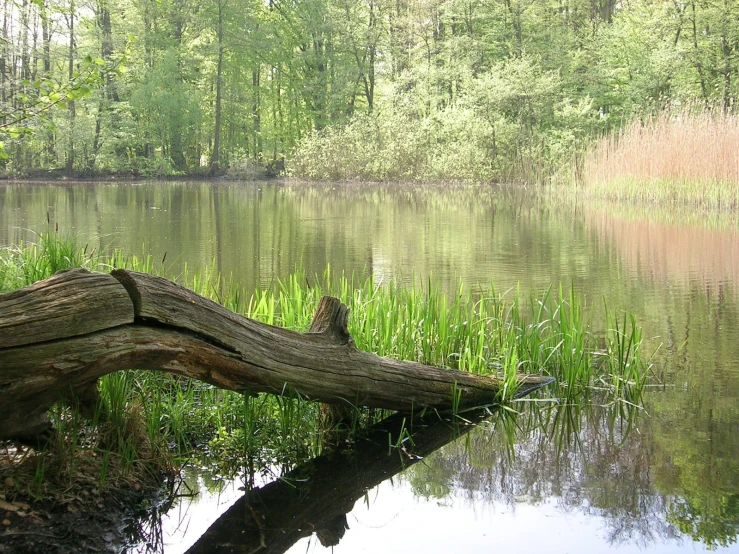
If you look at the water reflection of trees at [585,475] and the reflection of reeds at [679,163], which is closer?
the water reflection of trees at [585,475]

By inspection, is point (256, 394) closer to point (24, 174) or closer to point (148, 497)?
point (148, 497)

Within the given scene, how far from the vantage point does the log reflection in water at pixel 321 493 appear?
9.91 feet

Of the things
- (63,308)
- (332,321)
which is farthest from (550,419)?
(63,308)

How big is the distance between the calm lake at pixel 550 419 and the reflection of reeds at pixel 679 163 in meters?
1.38

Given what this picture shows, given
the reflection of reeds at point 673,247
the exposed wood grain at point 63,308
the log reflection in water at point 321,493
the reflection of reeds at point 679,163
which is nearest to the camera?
the exposed wood grain at point 63,308

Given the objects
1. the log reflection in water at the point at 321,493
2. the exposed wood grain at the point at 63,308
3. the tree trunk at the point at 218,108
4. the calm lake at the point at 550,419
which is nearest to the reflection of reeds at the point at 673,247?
the calm lake at the point at 550,419

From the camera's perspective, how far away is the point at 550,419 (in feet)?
14.6

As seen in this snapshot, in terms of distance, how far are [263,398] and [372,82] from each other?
39.9m

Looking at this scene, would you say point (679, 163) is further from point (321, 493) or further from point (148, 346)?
point (148, 346)

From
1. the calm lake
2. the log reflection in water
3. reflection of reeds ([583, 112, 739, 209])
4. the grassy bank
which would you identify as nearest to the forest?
reflection of reeds ([583, 112, 739, 209])

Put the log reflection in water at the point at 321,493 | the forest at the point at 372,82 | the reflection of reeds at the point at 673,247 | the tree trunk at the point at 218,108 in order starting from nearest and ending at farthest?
the log reflection in water at the point at 321,493 < the reflection of reeds at the point at 673,247 < the forest at the point at 372,82 < the tree trunk at the point at 218,108

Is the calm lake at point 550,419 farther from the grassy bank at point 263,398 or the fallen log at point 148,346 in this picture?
the fallen log at point 148,346

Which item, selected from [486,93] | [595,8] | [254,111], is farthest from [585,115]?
[254,111]

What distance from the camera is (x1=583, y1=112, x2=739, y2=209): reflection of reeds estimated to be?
1642cm
